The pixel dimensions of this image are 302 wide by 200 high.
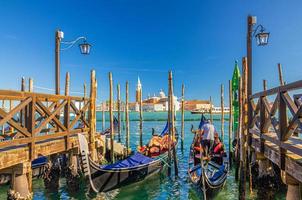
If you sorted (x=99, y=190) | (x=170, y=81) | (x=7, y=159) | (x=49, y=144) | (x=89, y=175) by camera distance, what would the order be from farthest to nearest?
(x=170, y=81)
(x=99, y=190)
(x=89, y=175)
(x=49, y=144)
(x=7, y=159)

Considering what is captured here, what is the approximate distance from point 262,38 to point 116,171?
5.00 metres

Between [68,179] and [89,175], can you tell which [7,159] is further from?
[68,179]

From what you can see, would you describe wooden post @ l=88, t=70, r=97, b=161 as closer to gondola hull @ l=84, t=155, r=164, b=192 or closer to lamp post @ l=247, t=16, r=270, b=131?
gondola hull @ l=84, t=155, r=164, b=192

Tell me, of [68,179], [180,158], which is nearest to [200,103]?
[180,158]

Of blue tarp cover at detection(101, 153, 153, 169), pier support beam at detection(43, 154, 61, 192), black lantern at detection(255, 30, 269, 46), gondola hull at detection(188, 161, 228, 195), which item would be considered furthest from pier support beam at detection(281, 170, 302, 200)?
pier support beam at detection(43, 154, 61, 192)

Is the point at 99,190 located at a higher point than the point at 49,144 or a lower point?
lower

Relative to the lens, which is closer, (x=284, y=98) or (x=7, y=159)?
(x=284, y=98)

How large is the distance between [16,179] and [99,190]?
9.42 feet

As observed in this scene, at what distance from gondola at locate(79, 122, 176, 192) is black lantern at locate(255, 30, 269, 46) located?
4643 millimetres

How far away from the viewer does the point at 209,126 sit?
8641mm

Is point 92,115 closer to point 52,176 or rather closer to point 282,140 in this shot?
Result: point 52,176

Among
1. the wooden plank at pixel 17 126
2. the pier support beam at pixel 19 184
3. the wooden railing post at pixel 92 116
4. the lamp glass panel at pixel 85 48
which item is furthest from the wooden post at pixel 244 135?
the wooden plank at pixel 17 126

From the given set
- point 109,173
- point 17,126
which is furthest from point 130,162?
point 17,126

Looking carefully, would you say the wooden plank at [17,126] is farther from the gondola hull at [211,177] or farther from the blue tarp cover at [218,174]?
the blue tarp cover at [218,174]
